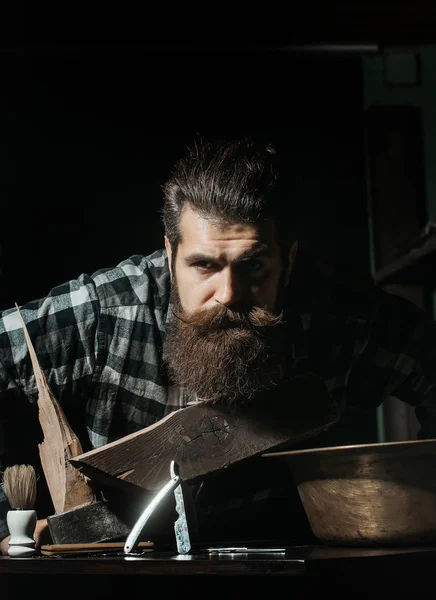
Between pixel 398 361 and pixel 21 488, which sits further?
pixel 398 361

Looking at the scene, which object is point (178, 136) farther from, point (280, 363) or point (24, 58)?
point (280, 363)

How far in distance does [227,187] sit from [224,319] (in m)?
0.27

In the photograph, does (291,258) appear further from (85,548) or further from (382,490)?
(85,548)

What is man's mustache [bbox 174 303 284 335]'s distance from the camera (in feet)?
4.98

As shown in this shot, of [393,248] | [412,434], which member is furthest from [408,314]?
[412,434]

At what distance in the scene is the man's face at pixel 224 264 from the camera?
153 cm

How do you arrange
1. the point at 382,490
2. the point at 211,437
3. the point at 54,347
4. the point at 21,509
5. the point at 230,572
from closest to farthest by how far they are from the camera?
the point at 230,572 < the point at 382,490 < the point at 21,509 < the point at 211,437 < the point at 54,347

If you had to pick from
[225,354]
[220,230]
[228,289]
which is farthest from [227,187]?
[225,354]

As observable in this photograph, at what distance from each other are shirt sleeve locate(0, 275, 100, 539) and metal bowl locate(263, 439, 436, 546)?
53 cm

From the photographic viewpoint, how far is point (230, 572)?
101 cm

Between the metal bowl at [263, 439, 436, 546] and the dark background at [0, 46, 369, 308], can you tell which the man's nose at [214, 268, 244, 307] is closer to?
the dark background at [0, 46, 369, 308]

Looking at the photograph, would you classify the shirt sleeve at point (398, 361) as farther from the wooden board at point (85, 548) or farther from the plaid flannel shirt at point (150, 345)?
the wooden board at point (85, 548)

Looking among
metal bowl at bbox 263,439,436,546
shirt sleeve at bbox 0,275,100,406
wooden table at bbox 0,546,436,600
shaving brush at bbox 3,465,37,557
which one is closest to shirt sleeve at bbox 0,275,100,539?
shirt sleeve at bbox 0,275,100,406

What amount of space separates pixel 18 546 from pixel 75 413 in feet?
1.14
